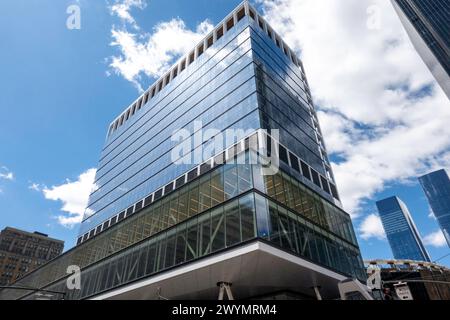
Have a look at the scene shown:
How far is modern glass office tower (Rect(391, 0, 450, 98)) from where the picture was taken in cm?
11994

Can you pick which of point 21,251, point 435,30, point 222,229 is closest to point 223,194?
point 222,229

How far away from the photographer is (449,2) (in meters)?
128

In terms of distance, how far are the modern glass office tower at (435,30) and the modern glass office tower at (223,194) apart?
9086 centimetres

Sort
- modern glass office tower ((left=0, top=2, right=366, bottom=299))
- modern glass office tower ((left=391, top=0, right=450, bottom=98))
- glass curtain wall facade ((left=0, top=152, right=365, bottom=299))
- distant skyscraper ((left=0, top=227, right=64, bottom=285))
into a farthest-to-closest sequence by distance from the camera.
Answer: modern glass office tower ((left=391, top=0, right=450, bottom=98))
distant skyscraper ((left=0, top=227, right=64, bottom=285))
modern glass office tower ((left=0, top=2, right=366, bottom=299))
glass curtain wall facade ((left=0, top=152, right=365, bottom=299))

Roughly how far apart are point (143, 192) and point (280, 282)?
32981mm

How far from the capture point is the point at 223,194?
26.4 meters

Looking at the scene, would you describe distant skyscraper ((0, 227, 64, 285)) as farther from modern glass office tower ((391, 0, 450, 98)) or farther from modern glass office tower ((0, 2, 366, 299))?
modern glass office tower ((391, 0, 450, 98))

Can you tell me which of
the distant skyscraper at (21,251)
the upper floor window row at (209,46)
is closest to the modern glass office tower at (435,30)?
the upper floor window row at (209,46)

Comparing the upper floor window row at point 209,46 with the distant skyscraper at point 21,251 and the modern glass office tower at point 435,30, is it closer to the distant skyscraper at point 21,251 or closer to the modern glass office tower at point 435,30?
the distant skyscraper at point 21,251

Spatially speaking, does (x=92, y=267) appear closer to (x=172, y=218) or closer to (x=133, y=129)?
(x=172, y=218)

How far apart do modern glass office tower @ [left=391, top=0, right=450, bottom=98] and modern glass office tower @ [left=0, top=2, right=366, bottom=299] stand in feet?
298

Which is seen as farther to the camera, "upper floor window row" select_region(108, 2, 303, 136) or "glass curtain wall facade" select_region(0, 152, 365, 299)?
"upper floor window row" select_region(108, 2, 303, 136)

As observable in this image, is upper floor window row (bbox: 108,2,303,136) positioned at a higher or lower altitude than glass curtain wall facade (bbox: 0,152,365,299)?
higher

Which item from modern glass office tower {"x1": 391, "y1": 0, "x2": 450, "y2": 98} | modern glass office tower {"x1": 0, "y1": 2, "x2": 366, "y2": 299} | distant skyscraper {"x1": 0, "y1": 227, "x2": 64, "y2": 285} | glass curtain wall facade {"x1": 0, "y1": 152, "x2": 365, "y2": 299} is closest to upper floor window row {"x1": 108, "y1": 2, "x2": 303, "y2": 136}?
modern glass office tower {"x1": 0, "y1": 2, "x2": 366, "y2": 299}
